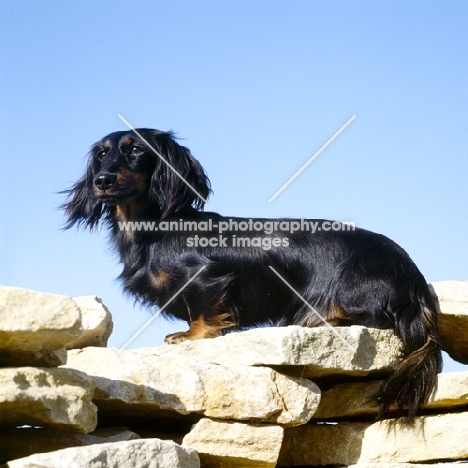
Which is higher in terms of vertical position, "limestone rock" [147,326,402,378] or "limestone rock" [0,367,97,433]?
"limestone rock" [147,326,402,378]

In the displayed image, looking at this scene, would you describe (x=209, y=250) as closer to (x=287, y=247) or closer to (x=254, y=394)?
(x=287, y=247)

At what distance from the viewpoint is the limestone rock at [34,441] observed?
166 inches

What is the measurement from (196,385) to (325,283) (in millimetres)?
1689

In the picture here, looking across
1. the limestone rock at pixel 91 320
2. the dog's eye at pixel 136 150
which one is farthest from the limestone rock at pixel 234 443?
the dog's eye at pixel 136 150

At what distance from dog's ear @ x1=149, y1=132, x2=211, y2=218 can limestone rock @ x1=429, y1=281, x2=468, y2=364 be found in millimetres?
1978

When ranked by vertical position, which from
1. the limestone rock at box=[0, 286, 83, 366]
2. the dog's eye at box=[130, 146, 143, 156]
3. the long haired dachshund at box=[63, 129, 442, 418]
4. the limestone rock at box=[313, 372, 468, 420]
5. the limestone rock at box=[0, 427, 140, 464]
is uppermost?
the dog's eye at box=[130, 146, 143, 156]

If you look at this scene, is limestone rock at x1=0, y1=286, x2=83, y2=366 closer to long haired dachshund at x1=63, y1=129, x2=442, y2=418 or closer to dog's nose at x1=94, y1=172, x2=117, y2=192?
long haired dachshund at x1=63, y1=129, x2=442, y2=418

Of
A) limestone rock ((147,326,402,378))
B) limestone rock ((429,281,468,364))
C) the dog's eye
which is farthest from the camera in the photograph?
the dog's eye

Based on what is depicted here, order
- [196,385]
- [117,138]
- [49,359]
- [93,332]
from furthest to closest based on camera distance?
[117,138], [93,332], [196,385], [49,359]

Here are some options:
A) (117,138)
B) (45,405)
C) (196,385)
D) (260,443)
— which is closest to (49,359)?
(45,405)

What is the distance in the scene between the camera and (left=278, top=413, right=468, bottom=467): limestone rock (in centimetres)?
535

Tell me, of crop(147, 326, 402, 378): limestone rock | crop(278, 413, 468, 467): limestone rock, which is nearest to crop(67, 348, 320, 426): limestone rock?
crop(147, 326, 402, 378): limestone rock

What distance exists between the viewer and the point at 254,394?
195 inches

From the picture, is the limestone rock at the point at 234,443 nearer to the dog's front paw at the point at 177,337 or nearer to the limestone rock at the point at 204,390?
the limestone rock at the point at 204,390
